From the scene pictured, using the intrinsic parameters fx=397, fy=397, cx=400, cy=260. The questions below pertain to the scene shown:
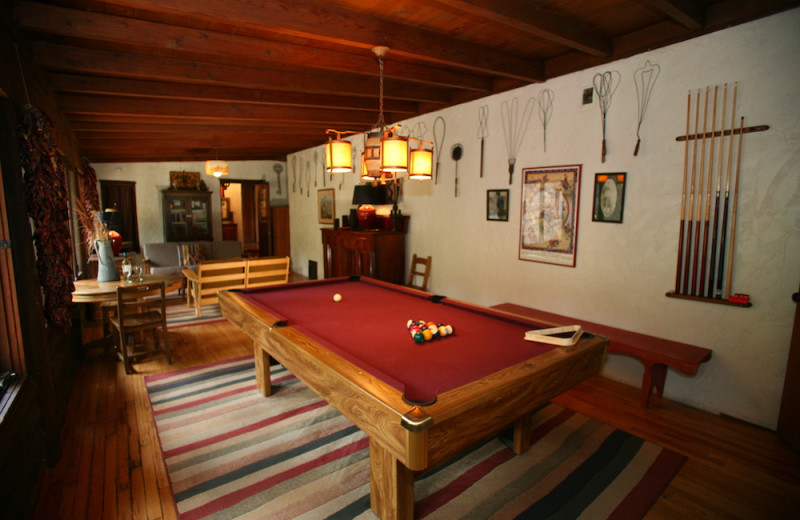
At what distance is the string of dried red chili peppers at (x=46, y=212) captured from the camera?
230 cm

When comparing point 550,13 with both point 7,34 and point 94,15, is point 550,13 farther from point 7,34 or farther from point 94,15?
point 7,34

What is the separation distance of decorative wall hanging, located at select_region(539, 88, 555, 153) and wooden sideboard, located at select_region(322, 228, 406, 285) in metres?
2.33

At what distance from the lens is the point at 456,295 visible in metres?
4.80

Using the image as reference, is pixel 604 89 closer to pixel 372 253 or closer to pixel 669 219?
pixel 669 219

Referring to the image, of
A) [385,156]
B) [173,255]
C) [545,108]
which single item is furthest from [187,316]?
[545,108]

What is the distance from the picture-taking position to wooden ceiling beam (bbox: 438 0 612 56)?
2.26m

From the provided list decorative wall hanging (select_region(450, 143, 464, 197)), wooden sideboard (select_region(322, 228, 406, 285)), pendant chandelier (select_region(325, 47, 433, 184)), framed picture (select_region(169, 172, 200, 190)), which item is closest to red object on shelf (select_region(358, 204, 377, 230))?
wooden sideboard (select_region(322, 228, 406, 285))

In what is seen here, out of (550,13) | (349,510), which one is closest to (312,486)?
(349,510)

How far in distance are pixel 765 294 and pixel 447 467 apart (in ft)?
7.73

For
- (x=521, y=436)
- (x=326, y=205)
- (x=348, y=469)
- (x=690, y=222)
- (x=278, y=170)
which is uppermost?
(x=278, y=170)

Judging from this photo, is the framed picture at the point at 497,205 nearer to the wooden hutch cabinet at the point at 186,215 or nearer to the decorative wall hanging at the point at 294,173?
the decorative wall hanging at the point at 294,173

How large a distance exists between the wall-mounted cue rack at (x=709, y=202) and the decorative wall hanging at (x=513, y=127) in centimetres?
136

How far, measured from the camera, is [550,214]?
370cm

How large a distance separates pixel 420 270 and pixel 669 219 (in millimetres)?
2988
